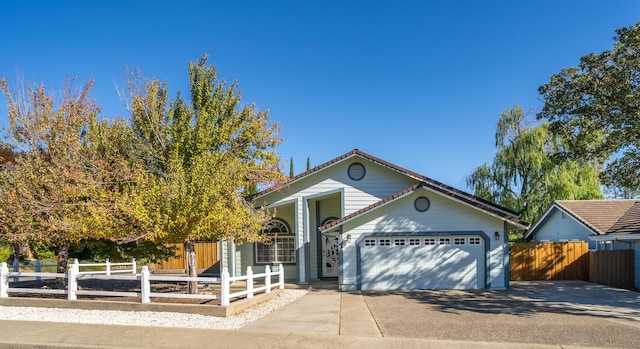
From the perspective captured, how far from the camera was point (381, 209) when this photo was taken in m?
16.0

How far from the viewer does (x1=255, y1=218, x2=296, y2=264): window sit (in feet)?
62.2

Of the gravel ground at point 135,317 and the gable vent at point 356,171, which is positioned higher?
the gable vent at point 356,171

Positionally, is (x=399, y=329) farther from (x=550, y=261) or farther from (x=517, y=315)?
(x=550, y=261)

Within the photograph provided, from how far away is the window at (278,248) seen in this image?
1897 centimetres

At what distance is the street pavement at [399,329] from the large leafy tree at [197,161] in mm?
3010

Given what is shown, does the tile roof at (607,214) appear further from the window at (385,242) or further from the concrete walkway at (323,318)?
the concrete walkway at (323,318)

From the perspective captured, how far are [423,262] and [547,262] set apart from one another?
263 inches

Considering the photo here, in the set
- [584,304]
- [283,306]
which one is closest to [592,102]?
[584,304]

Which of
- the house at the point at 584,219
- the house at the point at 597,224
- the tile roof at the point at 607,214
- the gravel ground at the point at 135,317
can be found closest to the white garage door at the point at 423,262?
the gravel ground at the point at 135,317

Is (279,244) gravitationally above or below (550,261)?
above

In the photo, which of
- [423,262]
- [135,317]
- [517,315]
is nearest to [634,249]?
[423,262]

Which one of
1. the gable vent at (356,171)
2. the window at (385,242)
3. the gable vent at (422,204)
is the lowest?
the window at (385,242)

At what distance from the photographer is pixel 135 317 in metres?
10.4

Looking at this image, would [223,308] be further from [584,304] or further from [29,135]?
[584,304]
